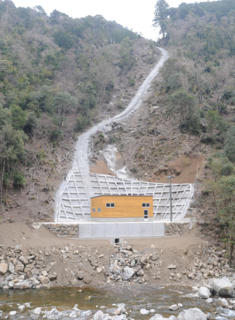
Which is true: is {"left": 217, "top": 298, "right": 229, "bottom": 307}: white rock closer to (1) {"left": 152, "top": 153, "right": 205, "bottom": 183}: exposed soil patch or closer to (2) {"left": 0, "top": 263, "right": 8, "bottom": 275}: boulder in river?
(2) {"left": 0, "top": 263, "right": 8, "bottom": 275}: boulder in river

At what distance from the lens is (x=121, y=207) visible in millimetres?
30688

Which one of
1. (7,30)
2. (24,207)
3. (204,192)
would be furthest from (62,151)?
(7,30)

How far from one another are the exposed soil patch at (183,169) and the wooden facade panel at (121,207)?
28.7 feet

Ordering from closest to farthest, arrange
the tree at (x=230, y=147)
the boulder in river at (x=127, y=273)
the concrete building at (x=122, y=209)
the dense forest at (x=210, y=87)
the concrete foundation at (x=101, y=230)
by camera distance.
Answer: the boulder in river at (x=127, y=273), the concrete foundation at (x=101, y=230), the dense forest at (x=210, y=87), the concrete building at (x=122, y=209), the tree at (x=230, y=147)

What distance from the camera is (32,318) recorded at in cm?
1438

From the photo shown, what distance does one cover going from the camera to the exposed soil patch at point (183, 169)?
1499 inches

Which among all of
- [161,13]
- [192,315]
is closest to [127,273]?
[192,315]

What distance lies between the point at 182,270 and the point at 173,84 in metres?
39.0

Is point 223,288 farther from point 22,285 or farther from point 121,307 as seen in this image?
point 22,285

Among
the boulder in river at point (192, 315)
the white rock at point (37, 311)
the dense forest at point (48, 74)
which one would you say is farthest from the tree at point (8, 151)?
the boulder in river at point (192, 315)

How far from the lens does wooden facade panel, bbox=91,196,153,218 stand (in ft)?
99.9

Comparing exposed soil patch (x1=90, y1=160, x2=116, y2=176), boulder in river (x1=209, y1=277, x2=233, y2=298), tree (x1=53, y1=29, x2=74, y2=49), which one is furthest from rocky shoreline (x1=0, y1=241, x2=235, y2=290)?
tree (x1=53, y1=29, x2=74, y2=49)

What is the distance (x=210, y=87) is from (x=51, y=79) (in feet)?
99.9

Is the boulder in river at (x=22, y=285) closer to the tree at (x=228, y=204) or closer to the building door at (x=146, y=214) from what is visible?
the building door at (x=146, y=214)
